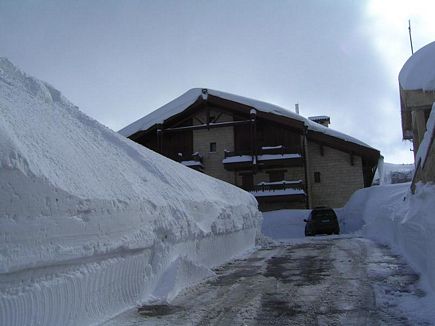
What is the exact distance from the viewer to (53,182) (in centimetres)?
441

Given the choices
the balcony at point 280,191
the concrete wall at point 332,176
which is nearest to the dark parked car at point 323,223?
the balcony at point 280,191

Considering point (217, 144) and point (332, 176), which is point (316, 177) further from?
point (217, 144)

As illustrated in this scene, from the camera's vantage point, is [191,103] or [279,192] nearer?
[279,192]

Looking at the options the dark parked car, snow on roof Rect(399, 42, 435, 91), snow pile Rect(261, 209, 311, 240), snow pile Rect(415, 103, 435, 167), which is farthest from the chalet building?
snow pile Rect(415, 103, 435, 167)

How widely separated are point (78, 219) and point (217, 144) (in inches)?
1203

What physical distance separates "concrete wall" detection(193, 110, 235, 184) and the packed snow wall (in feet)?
84.1

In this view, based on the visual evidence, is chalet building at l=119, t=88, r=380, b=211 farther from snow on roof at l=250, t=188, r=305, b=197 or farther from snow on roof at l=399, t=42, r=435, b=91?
snow on roof at l=399, t=42, r=435, b=91

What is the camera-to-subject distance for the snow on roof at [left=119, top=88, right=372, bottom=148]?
32.7 meters

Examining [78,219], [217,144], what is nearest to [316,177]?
[217,144]

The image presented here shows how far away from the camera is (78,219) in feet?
15.2

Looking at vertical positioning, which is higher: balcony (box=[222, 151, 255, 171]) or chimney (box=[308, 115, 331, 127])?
chimney (box=[308, 115, 331, 127])

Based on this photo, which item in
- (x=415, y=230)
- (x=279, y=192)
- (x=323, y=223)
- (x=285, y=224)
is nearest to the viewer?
(x=415, y=230)

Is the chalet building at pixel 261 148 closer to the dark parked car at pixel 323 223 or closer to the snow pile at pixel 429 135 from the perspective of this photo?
the dark parked car at pixel 323 223

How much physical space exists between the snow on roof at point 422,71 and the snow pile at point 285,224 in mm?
13128
